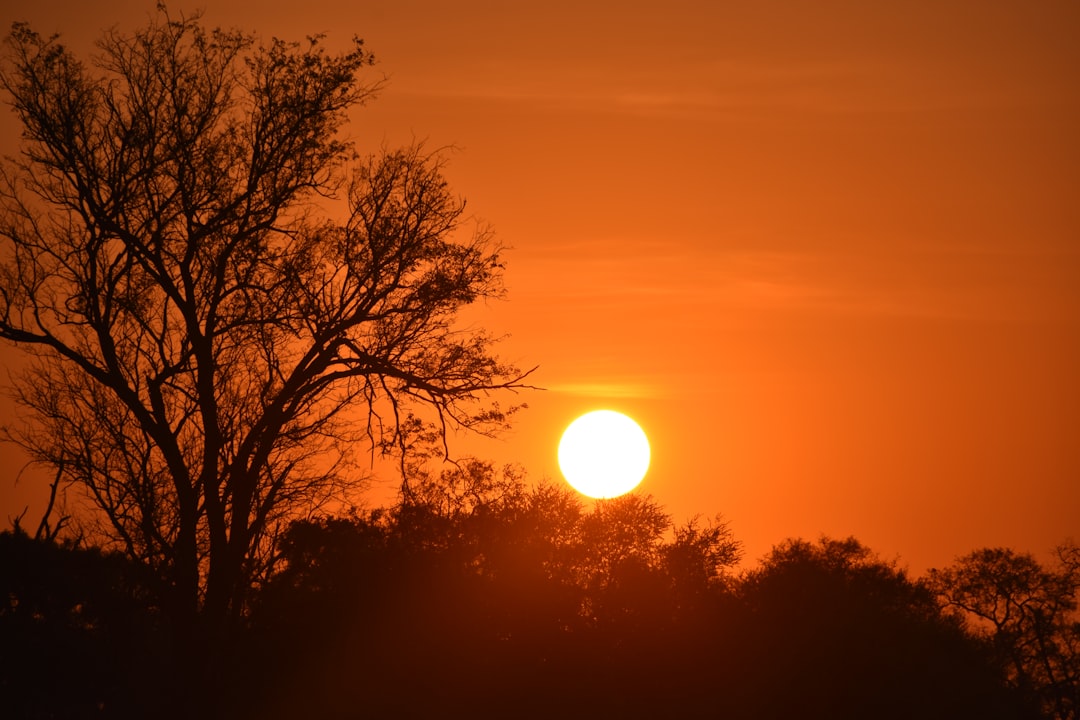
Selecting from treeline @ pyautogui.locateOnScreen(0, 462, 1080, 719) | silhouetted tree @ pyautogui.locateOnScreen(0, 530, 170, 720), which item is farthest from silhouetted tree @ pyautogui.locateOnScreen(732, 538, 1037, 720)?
silhouetted tree @ pyautogui.locateOnScreen(0, 530, 170, 720)

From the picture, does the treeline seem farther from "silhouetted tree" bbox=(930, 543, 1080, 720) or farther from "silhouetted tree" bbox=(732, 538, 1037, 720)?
"silhouetted tree" bbox=(930, 543, 1080, 720)

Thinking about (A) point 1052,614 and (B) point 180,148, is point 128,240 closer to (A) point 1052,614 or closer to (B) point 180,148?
(B) point 180,148

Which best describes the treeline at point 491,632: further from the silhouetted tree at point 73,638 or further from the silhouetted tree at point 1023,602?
the silhouetted tree at point 1023,602

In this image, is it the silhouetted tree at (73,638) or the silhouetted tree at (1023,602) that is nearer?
the silhouetted tree at (73,638)

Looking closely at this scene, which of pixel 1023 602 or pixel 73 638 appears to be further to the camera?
pixel 1023 602

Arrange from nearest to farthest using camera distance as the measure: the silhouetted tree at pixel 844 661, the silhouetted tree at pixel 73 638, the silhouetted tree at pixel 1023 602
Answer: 1. the silhouetted tree at pixel 73 638
2. the silhouetted tree at pixel 844 661
3. the silhouetted tree at pixel 1023 602

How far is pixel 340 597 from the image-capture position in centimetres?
2703

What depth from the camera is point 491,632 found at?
87.4 feet

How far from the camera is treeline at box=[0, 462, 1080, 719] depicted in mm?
25438

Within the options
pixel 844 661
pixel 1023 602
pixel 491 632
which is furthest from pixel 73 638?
pixel 1023 602

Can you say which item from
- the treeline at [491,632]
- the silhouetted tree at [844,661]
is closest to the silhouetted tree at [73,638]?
the treeline at [491,632]

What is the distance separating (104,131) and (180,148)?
4.40ft

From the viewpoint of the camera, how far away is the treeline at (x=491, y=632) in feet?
83.5

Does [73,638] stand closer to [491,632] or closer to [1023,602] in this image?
[491,632]
